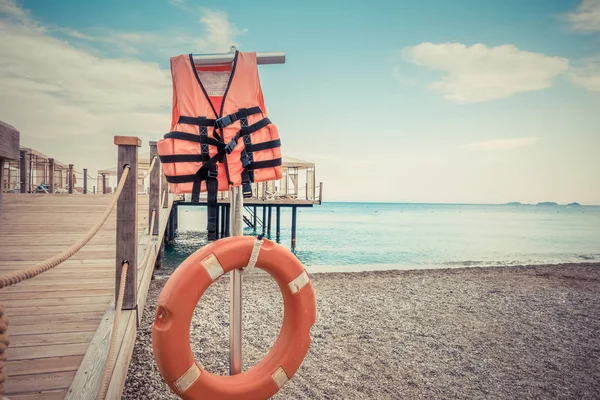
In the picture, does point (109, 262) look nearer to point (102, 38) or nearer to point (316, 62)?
point (316, 62)

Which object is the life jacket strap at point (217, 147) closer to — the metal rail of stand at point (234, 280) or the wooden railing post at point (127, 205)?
the metal rail of stand at point (234, 280)

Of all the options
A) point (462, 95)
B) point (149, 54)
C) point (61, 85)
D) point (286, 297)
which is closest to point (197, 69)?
Result: point (286, 297)

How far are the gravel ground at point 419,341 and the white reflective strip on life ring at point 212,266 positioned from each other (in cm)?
154

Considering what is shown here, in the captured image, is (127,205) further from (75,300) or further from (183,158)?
(75,300)

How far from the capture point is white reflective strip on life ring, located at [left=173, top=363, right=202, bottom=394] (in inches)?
63.9

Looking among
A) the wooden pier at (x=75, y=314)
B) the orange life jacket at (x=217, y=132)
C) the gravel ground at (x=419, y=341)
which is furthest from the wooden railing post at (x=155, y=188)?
the orange life jacket at (x=217, y=132)

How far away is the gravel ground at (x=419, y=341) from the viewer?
9.32 feet

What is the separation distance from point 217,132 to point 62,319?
1850mm

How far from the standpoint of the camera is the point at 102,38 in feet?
66.1

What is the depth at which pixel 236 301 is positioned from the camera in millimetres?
1785

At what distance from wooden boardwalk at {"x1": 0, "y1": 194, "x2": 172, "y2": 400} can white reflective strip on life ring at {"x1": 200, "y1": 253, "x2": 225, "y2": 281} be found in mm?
806

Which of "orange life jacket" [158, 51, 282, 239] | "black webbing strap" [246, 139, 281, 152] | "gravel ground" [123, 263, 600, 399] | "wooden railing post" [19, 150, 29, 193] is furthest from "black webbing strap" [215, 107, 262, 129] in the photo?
"wooden railing post" [19, 150, 29, 193]

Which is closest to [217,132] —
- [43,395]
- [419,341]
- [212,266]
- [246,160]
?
[246,160]

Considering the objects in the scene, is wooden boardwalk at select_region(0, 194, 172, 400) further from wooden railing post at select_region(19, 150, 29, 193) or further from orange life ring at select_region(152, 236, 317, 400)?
wooden railing post at select_region(19, 150, 29, 193)
